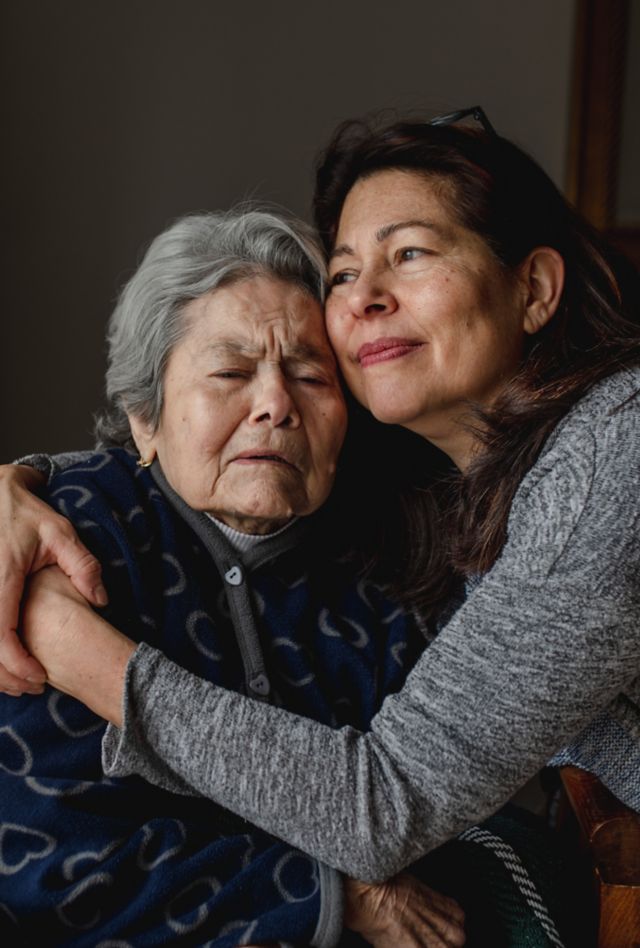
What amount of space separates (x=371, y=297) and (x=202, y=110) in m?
1.75

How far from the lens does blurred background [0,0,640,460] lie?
2.80 m

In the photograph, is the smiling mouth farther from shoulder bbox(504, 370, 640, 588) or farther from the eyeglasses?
the eyeglasses

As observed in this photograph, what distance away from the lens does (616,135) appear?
10.3 feet

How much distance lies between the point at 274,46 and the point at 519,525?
2271mm

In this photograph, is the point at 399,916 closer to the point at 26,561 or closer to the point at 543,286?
the point at 26,561

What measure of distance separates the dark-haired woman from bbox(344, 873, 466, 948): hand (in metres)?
0.09

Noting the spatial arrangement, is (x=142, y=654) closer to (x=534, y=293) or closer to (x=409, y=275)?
(x=409, y=275)

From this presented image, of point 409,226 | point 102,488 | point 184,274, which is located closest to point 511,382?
point 409,226

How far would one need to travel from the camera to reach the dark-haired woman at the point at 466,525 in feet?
3.74

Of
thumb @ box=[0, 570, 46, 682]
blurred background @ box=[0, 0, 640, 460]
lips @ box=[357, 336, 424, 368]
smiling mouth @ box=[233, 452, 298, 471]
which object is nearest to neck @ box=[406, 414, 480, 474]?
lips @ box=[357, 336, 424, 368]

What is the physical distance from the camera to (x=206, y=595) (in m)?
1.46

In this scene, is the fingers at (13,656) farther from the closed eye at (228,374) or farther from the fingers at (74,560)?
the closed eye at (228,374)

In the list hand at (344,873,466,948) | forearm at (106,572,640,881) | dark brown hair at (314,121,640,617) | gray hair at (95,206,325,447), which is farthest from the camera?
gray hair at (95,206,325,447)

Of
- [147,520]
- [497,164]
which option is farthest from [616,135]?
[147,520]
